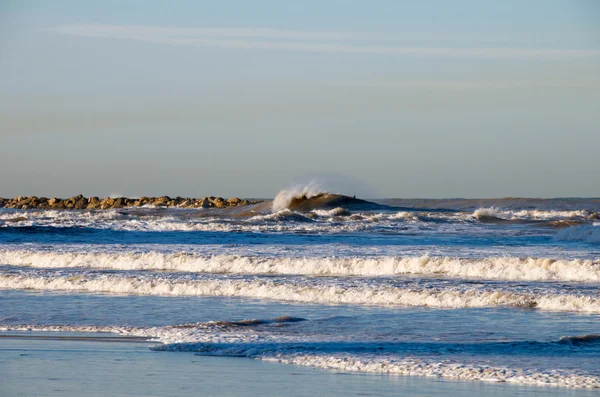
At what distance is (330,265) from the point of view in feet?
58.6

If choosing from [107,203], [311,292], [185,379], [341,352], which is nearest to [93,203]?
[107,203]

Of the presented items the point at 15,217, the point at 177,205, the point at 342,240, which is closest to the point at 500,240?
the point at 342,240

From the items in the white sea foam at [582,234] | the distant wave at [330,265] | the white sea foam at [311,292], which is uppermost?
the white sea foam at [582,234]

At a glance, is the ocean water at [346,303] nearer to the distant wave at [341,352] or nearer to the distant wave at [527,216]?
the distant wave at [341,352]

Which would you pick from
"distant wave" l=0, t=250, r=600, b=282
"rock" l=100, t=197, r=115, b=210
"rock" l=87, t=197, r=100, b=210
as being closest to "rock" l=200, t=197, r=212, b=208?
"rock" l=100, t=197, r=115, b=210

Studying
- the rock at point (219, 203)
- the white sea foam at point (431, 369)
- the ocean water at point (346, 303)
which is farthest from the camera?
the rock at point (219, 203)

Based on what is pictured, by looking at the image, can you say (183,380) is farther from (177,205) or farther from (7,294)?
(177,205)

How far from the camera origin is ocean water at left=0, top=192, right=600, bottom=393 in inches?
339

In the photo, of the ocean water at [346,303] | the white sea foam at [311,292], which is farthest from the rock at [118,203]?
the white sea foam at [311,292]

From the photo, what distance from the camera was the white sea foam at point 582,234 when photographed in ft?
85.6

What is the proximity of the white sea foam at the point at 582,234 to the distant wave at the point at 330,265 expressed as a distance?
971 centimetres

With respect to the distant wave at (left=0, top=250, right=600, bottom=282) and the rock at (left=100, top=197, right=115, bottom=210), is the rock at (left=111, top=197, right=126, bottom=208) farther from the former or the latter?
the distant wave at (left=0, top=250, right=600, bottom=282)

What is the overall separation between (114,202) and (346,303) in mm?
53784

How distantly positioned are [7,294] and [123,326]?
15.7ft
